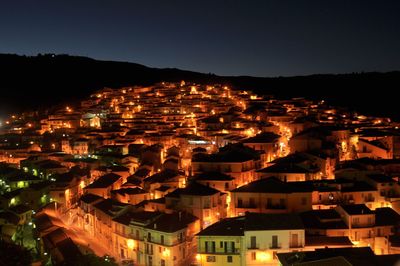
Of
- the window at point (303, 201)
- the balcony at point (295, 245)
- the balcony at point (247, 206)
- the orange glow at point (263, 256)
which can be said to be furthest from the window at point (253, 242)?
the window at point (303, 201)

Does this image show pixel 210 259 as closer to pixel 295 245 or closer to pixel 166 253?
pixel 166 253

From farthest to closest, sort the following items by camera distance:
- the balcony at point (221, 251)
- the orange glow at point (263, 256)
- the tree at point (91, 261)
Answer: the balcony at point (221, 251)
the orange glow at point (263, 256)
the tree at point (91, 261)

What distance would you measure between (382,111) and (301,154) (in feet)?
166

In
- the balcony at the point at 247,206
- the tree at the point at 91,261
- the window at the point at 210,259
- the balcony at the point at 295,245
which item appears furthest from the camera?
the balcony at the point at 247,206

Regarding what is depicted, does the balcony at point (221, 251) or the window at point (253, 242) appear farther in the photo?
the balcony at point (221, 251)

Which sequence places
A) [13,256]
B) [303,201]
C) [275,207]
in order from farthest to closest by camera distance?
[275,207], [303,201], [13,256]

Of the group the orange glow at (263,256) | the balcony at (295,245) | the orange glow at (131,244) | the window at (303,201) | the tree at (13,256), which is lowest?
the orange glow at (131,244)

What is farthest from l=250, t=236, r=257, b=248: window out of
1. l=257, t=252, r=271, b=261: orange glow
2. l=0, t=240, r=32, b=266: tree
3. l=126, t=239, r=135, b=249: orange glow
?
l=0, t=240, r=32, b=266: tree

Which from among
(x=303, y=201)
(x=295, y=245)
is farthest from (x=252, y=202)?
(x=295, y=245)

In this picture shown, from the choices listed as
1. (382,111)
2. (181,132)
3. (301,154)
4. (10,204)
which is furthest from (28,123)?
(382,111)

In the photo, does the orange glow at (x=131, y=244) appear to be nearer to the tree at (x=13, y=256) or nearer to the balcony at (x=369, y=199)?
the tree at (x=13, y=256)

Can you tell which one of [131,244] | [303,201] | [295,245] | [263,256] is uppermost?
[303,201]

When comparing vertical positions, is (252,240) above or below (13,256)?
above

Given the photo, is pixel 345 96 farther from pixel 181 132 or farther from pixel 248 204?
pixel 248 204
